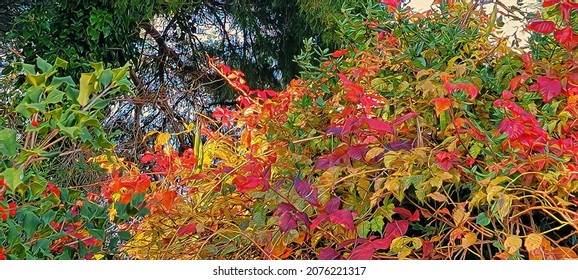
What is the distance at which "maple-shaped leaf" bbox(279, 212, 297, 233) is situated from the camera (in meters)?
1.25

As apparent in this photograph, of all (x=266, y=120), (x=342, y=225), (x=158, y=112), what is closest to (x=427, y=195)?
(x=342, y=225)

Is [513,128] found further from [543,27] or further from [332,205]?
[332,205]

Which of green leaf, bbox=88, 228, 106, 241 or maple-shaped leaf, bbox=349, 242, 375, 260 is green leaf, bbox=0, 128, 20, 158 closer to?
green leaf, bbox=88, 228, 106, 241

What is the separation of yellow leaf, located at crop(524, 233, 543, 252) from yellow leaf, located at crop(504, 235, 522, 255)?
0.01m

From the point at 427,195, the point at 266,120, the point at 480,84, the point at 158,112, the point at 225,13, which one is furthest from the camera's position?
the point at 225,13

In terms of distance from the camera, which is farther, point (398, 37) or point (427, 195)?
point (398, 37)

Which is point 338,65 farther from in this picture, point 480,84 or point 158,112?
point 158,112

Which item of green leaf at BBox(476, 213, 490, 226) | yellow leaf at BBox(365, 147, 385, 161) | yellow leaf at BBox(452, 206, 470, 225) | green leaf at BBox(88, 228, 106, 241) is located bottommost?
green leaf at BBox(476, 213, 490, 226)

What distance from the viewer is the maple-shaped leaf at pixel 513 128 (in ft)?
3.99

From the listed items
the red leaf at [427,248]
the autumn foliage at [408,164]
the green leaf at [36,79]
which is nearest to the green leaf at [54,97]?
the green leaf at [36,79]

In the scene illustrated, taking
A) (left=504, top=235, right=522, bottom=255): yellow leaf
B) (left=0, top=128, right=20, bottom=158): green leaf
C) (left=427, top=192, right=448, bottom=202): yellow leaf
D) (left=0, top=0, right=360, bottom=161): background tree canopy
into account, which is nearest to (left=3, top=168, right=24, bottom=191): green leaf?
(left=0, top=128, right=20, bottom=158): green leaf

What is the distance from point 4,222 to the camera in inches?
52.0

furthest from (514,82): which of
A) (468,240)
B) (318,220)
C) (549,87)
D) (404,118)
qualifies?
(318,220)
